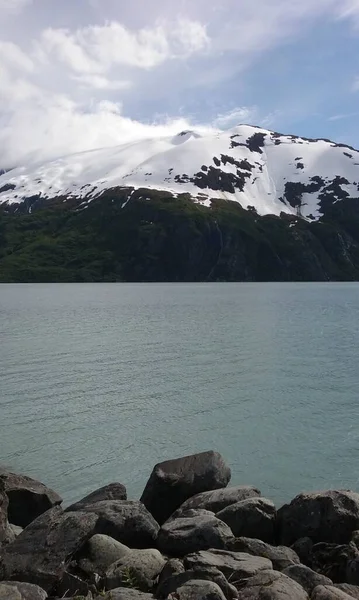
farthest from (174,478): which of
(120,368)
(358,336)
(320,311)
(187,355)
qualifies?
(320,311)

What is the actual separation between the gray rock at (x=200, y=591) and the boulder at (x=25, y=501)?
9024 millimetres

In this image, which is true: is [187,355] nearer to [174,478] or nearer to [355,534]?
[174,478]

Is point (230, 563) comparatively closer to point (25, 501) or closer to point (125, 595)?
point (125, 595)

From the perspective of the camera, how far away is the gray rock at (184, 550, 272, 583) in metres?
14.1

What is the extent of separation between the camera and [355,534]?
17016 millimetres

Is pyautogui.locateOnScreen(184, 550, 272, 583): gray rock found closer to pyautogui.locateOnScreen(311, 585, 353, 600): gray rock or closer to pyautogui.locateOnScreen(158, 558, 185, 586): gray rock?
pyautogui.locateOnScreen(158, 558, 185, 586): gray rock

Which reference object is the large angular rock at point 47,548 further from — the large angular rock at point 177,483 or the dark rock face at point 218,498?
the large angular rock at point 177,483

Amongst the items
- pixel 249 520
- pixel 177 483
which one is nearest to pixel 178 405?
pixel 177 483

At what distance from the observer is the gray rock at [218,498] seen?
64.0ft

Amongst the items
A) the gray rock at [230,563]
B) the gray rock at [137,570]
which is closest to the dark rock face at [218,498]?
the gray rock at [137,570]

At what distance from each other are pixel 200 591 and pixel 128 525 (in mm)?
5434

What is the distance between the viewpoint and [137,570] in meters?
14.8

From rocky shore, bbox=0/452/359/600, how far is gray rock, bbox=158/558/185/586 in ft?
0.09

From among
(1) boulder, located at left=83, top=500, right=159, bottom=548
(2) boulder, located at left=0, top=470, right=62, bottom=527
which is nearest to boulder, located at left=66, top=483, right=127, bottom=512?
(2) boulder, located at left=0, top=470, right=62, bottom=527
